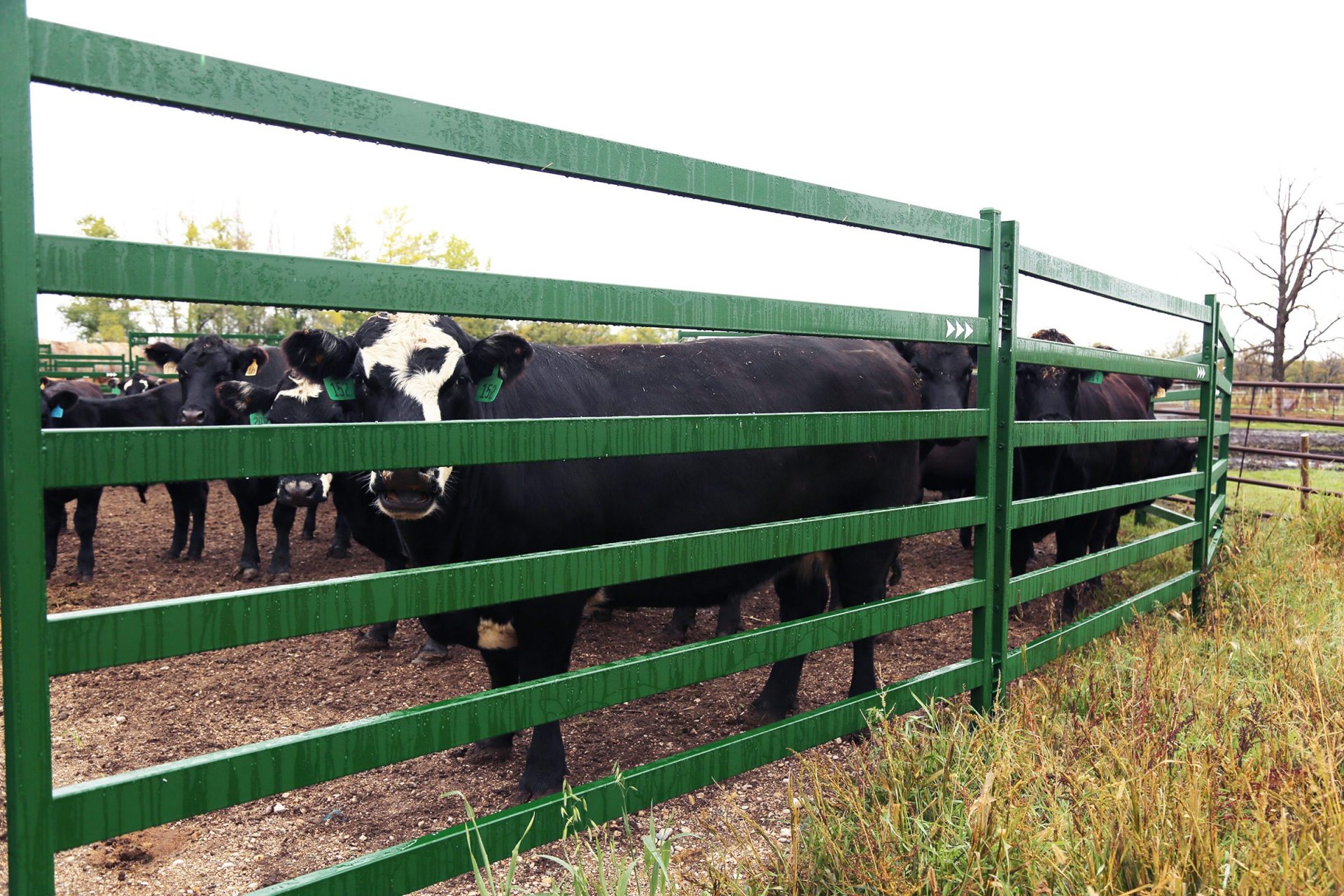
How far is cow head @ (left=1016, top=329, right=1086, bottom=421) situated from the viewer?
21.0 ft

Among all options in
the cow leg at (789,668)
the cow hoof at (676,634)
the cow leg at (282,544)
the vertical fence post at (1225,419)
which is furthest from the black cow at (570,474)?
the cow leg at (282,544)

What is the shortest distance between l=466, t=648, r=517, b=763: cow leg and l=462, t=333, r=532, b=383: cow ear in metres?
1.12

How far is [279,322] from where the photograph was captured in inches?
1368

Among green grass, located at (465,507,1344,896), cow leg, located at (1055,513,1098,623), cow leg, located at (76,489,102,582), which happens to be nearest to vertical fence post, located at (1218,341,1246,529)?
cow leg, located at (1055,513,1098,623)

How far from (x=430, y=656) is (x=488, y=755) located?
1.70 m

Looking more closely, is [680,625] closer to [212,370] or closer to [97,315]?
[212,370]

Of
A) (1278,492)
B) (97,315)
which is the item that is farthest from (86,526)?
(97,315)

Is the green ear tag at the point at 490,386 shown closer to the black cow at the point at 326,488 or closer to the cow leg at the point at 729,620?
the black cow at the point at 326,488

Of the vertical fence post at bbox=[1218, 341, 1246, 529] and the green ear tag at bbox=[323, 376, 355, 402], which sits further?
the vertical fence post at bbox=[1218, 341, 1246, 529]

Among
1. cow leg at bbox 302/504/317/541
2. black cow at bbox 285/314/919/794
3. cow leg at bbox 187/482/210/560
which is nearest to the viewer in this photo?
black cow at bbox 285/314/919/794

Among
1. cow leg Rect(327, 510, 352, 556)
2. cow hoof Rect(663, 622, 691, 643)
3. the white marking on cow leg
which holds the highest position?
the white marking on cow leg

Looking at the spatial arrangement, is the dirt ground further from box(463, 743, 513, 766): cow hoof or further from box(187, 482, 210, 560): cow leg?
box(187, 482, 210, 560): cow leg

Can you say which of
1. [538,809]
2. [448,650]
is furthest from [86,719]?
[538,809]

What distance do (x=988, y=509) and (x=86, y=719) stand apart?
178 inches
